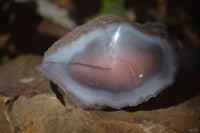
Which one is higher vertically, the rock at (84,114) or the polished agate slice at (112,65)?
the polished agate slice at (112,65)

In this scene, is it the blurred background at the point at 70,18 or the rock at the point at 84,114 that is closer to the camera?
the rock at the point at 84,114

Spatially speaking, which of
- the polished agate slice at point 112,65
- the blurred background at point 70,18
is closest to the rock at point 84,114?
the polished agate slice at point 112,65

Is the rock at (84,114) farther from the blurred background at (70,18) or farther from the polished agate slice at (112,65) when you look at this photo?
the blurred background at (70,18)

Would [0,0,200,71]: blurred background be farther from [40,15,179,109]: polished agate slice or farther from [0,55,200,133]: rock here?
[40,15,179,109]: polished agate slice

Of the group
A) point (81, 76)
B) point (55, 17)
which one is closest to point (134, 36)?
point (81, 76)

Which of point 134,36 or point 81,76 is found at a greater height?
point 134,36

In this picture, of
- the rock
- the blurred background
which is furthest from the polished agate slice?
the blurred background

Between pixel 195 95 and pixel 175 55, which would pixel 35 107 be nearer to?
pixel 175 55
